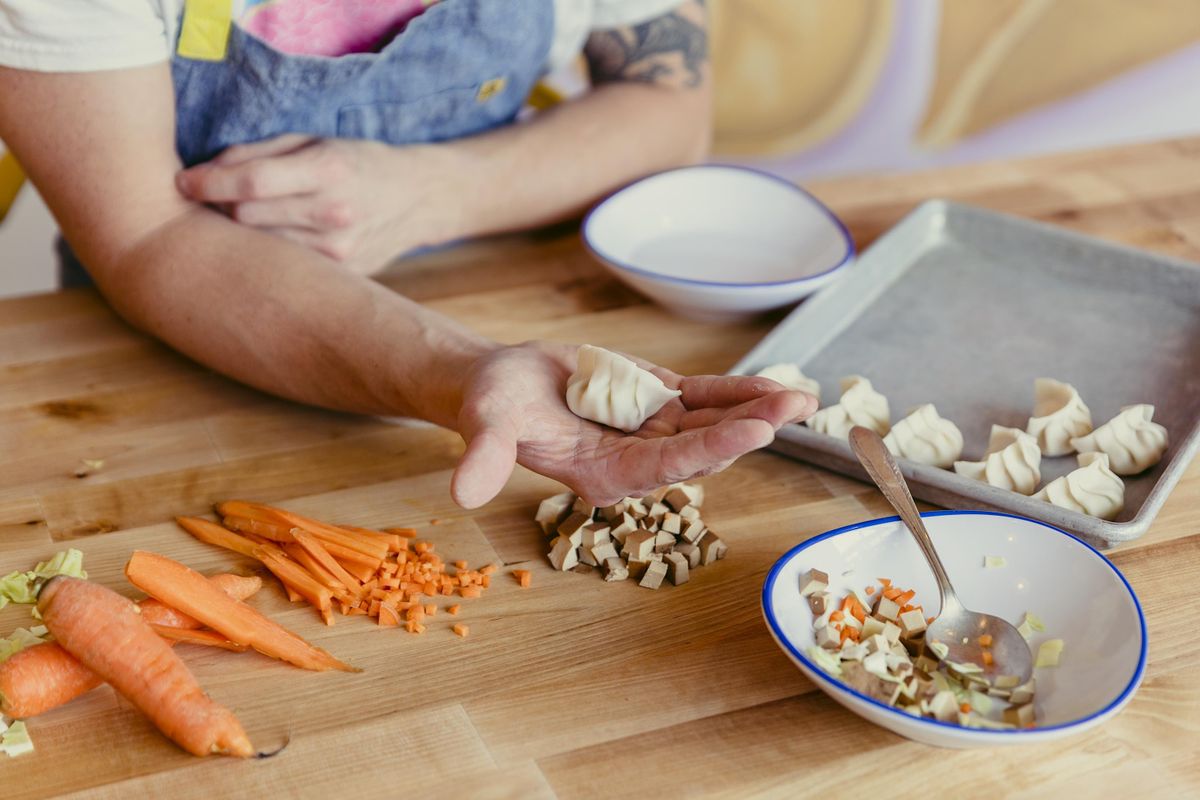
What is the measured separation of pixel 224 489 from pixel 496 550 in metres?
0.31

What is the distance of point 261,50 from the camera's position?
145cm

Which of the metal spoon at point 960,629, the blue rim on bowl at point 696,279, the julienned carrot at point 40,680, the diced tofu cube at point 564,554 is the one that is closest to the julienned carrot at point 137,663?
the julienned carrot at point 40,680

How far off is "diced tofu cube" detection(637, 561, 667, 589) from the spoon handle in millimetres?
213

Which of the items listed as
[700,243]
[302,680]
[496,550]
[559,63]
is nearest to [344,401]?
[496,550]

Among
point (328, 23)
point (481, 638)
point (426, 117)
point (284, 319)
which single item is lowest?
point (481, 638)

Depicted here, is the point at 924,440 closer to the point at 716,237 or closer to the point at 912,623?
the point at 912,623

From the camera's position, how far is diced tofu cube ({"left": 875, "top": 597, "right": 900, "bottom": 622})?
1.04 meters

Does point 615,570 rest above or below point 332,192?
Result: below

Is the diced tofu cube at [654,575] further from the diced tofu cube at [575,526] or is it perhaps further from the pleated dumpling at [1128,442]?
the pleated dumpling at [1128,442]

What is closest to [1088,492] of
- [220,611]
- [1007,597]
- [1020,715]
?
[1007,597]

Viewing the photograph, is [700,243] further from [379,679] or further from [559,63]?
[379,679]

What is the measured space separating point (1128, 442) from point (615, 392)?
555mm

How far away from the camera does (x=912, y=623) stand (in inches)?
40.4

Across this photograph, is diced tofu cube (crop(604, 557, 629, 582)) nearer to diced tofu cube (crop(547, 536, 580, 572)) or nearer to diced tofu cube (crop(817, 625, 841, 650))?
diced tofu cube (crop(547, 536, 580, 572))
